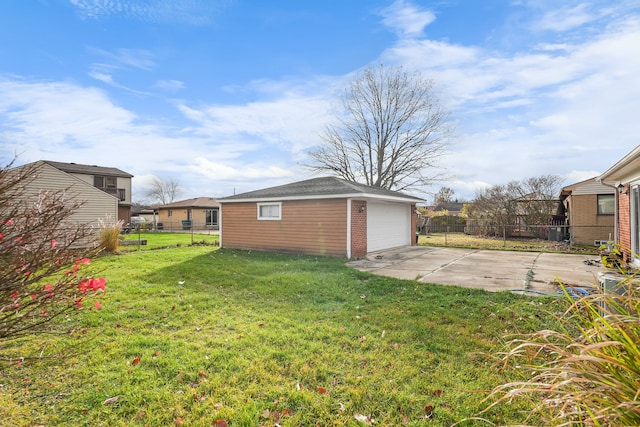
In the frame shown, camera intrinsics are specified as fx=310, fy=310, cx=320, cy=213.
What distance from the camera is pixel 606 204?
16.7 metres

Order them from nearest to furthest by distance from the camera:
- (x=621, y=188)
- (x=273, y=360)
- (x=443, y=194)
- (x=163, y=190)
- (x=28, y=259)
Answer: (x=28, y=259) < (x=273, y=360) < (x=621, y=188) < (x=443, y=194) < (x=163, y=190)

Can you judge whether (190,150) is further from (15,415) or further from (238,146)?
(15,415)

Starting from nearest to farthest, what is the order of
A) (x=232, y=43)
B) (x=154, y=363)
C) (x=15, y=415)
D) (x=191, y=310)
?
(x=15, y=415) → (x=154, y=363) → (x=191, y=310) → (x=232, y=43)

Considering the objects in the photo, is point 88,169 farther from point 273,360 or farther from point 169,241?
point 273,360

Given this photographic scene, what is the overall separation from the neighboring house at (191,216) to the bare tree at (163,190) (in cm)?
2210

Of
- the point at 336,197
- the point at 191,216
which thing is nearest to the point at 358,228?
the point at 336,197

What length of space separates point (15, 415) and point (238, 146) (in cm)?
1540

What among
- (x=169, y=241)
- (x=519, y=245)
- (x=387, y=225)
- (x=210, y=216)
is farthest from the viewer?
(x=210, y=216)

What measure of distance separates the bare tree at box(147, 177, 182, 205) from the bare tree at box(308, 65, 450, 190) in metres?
40.7

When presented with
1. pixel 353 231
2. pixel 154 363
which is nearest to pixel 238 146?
pixel 353 231

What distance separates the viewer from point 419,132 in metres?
24.7

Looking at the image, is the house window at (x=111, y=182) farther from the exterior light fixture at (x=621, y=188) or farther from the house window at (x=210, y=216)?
A: the exterior light fixture at (x=621, y=188)

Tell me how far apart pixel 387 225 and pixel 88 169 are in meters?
31.8

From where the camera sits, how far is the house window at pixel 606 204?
54.3ft
